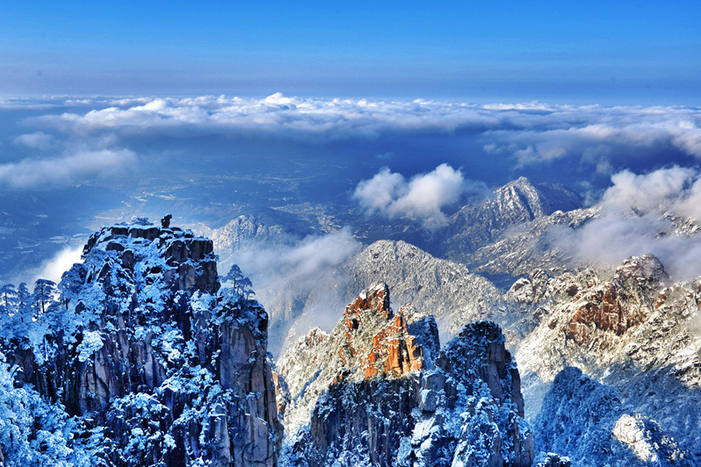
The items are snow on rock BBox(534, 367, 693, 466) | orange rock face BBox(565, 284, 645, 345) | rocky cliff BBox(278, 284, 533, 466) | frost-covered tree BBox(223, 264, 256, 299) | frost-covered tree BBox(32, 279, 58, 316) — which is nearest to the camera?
frost-covered tree BBox(32, 279, 58, 316)

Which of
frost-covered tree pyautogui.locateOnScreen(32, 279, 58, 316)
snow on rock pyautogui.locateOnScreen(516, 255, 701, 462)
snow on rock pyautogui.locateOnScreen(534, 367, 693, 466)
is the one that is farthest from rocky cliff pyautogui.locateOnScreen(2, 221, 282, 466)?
snow on rock pyautogui.locateOnScreen(516, 255, 701, 462)

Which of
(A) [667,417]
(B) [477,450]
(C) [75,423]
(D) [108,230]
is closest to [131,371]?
(C) [75,423]

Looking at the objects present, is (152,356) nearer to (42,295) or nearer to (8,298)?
(42,295)

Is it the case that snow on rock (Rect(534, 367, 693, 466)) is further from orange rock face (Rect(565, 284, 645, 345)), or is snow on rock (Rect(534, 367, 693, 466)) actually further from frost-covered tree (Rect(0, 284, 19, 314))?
frost-covered tree (Rect(0, 284, 19, 314))

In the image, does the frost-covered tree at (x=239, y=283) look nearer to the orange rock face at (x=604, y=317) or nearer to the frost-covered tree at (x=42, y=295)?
the frost-covered tree at (x=42, y=295)

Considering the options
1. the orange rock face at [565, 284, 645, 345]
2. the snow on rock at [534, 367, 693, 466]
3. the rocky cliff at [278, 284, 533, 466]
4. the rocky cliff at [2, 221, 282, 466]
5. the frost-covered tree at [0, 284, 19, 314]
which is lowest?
the snow on rock at [534, 367, 693, 466]

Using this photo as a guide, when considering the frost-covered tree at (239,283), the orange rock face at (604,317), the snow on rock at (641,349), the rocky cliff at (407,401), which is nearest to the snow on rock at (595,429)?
the snow on rock at (641,349)

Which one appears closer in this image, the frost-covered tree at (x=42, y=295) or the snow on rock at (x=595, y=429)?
the frost-covered tree at (x=42, y=295)
